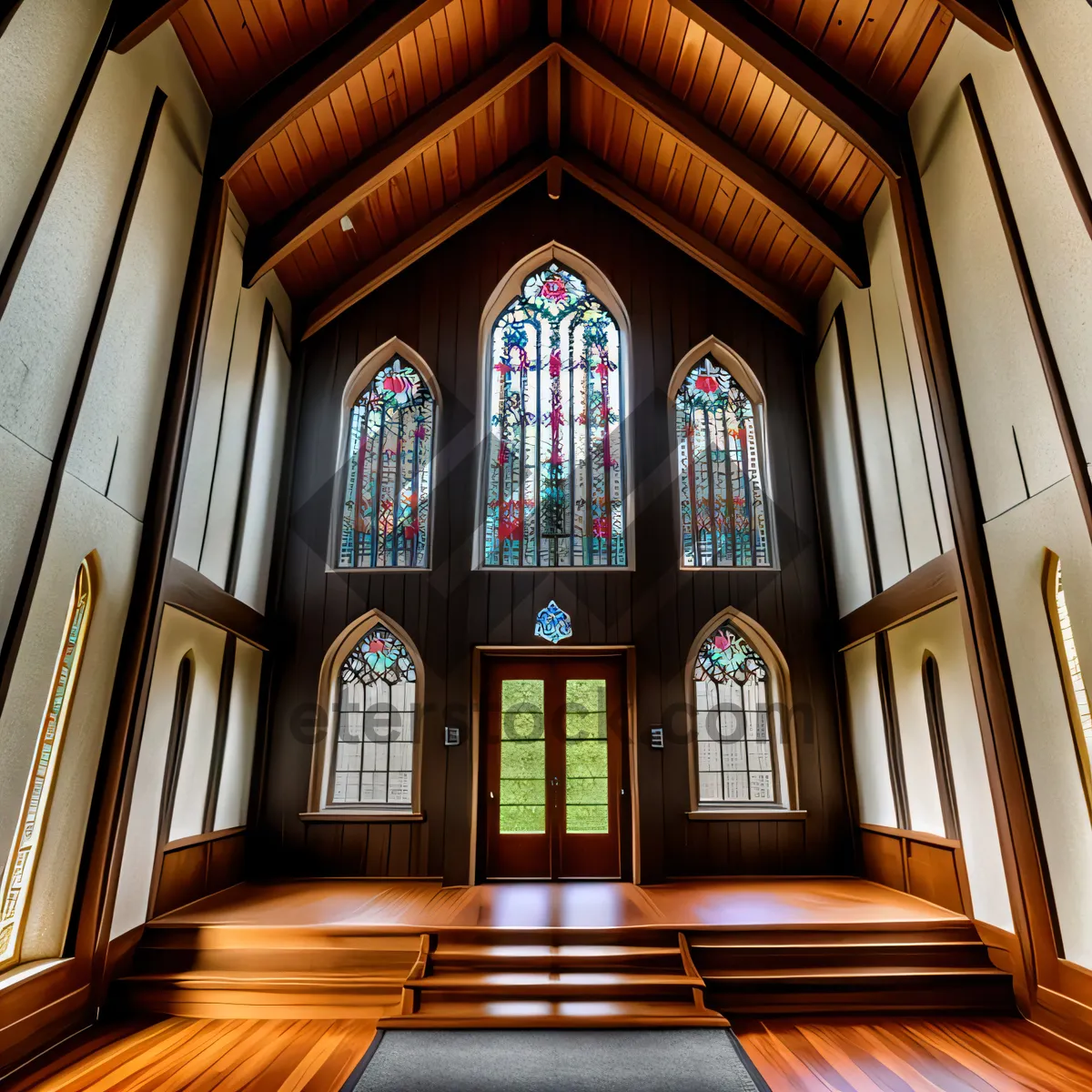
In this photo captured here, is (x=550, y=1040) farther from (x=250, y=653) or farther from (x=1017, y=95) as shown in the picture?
(x=1017, y=95)

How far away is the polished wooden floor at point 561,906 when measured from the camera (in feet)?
15.0

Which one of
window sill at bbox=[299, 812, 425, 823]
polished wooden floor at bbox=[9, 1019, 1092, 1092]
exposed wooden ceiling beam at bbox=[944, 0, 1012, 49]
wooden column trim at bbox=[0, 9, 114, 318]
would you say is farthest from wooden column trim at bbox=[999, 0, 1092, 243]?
window sill at bbox=[299, 812, 425, 823]

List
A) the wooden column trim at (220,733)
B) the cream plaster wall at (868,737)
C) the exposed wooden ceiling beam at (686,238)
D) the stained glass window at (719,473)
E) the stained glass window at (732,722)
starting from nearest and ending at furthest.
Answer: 1. the wooden column trim at (220,733)
2. the cream plaster wall at (868,737)
3. the stained glass window at (732,722)
4. the stained glass window at (719,473)
5. the exposed wooden ceiling beam at (686,238)

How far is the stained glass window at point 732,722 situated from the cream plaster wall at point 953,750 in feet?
4.03

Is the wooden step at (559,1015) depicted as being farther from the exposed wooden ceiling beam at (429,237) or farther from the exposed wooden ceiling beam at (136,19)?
the exposed wooden ceiling beam at (429,237)

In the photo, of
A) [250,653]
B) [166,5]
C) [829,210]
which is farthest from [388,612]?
[829,210]

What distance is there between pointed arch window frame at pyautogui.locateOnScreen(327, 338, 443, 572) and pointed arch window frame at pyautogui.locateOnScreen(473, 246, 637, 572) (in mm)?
414

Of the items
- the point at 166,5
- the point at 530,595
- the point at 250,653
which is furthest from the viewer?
the point at 530,595

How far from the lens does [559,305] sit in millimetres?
7551

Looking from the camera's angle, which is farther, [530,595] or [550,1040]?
[530,595]

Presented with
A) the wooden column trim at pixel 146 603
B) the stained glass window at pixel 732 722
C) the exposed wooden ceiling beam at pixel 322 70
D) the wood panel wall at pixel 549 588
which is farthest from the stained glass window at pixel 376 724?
the exposed wooden ceiling beam at pixel 322 70

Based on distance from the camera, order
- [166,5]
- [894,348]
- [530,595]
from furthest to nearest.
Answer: [530,595] → [894,348] → [166,5]

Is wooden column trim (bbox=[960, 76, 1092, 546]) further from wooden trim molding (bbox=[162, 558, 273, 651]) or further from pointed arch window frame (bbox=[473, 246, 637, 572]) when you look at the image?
wooden trim molding (bbox=[162, 558, 273, 651])

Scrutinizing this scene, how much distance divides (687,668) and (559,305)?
12.6 feet
